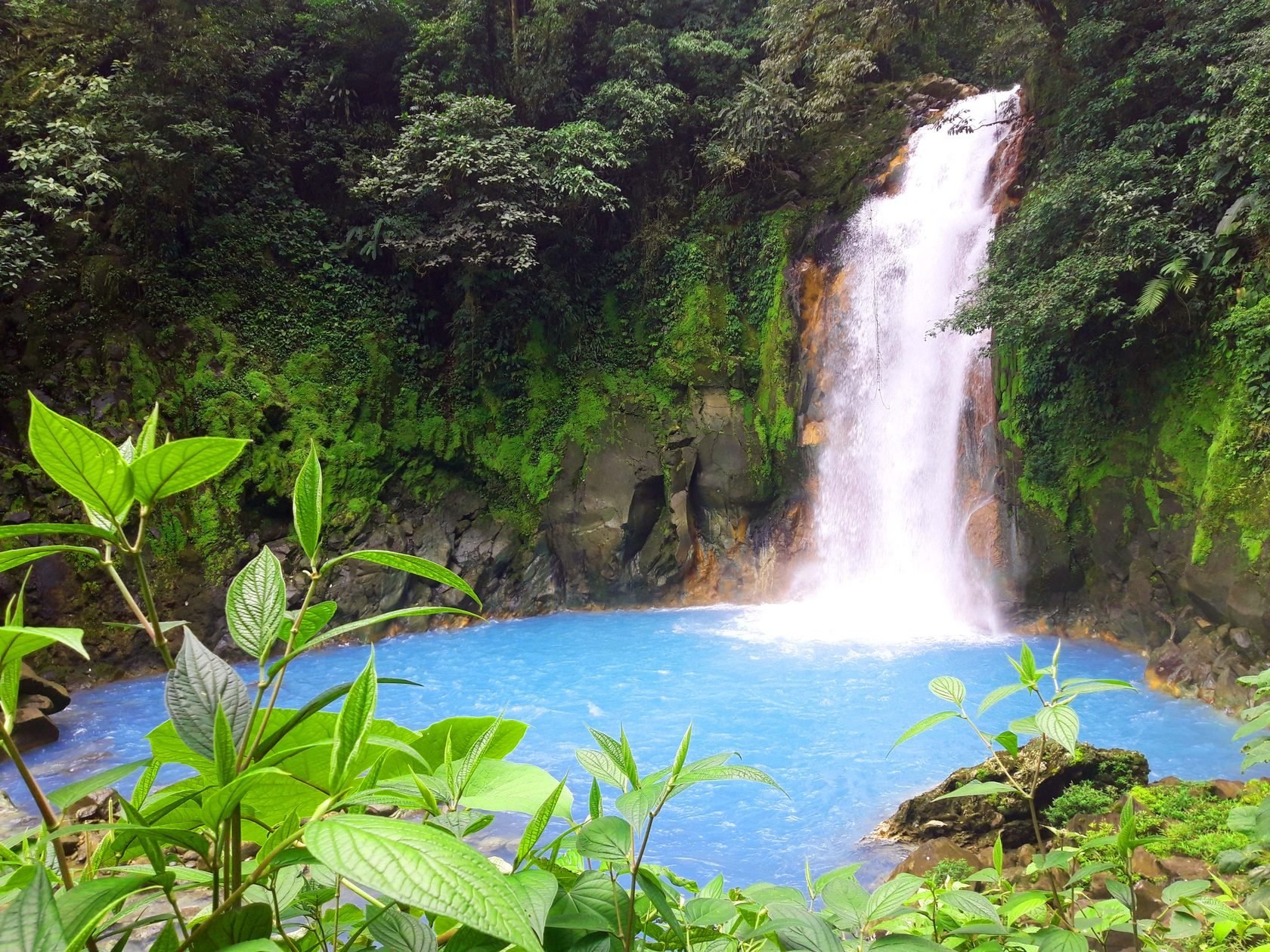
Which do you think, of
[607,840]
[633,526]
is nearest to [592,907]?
[607,840]

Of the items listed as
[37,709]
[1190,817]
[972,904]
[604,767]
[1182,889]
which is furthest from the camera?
[37,709]

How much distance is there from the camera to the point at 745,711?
277 inches

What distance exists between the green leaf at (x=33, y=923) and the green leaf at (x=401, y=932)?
22cm

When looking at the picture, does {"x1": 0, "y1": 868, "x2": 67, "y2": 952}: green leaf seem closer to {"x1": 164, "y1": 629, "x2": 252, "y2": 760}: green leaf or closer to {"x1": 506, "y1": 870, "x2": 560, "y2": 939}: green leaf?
{"x1": 164, "y1": 629, "x2": 252, "y2": 760}: green leaf

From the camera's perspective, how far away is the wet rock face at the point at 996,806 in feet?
14.3

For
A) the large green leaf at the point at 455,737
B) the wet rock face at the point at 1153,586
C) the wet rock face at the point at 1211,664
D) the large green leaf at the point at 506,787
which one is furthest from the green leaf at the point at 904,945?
the wet rock face at the point at 1153,586

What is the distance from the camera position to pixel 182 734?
0.63 metres

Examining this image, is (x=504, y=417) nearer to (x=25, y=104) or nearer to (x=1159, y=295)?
(x=25, y=104)

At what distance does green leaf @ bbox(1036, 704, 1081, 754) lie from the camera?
96 cm

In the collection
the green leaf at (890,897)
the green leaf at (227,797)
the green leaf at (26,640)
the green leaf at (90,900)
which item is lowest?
the green leaf at (890,897)

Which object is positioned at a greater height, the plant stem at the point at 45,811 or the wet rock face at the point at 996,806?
the plant stem at the point at 45,811

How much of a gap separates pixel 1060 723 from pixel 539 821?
2.34ft

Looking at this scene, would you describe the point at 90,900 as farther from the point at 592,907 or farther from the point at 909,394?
the point at 909,394

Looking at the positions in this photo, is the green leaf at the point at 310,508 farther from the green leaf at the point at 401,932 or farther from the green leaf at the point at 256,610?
the green leaf at the point at 401,932
